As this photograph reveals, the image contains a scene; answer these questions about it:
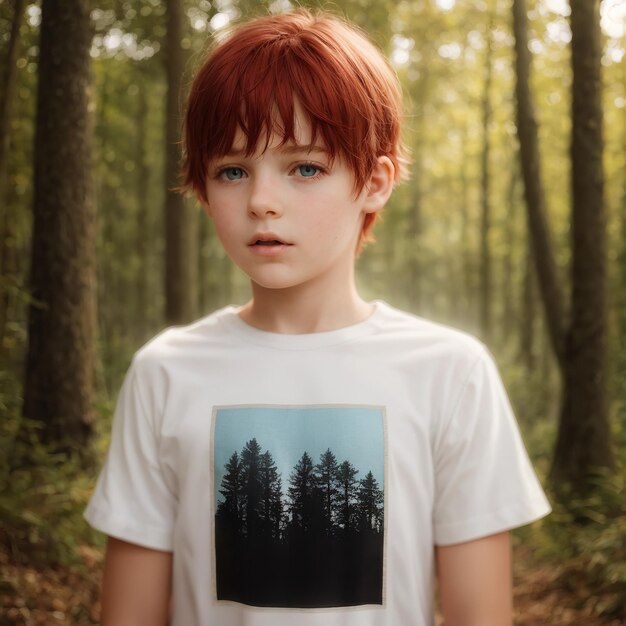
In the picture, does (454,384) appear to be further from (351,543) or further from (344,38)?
(344,38)

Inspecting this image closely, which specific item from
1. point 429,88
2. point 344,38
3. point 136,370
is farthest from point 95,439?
point 429,88

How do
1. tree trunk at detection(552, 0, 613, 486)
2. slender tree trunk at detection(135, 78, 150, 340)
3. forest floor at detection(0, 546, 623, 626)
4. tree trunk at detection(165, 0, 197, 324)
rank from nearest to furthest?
forest floor at detection(0, 546, 623, 626), tree trunk at detection(552, 0, 613, 486), tree trunk at detection(165, 0, 197, 324), slender tree trunk at detection(135, 78, 150, 340)

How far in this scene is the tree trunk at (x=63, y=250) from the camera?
5.49 metres

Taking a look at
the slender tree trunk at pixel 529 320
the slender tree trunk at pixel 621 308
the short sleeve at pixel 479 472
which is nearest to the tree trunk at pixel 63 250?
the short sleeve at pixel 479 472

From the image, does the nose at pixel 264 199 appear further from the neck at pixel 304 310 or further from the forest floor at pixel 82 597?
the forest floor at pixel 82 597

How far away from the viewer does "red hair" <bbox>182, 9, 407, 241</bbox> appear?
1680 mm

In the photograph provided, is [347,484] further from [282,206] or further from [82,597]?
[82,597]

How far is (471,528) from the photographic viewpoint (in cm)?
172

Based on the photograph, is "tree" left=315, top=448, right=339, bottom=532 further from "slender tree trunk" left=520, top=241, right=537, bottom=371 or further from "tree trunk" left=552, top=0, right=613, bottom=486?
"slender tree trunk" left=520, top=241, right=537, bottom=371

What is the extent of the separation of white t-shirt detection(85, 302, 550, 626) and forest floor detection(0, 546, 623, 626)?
2.57m

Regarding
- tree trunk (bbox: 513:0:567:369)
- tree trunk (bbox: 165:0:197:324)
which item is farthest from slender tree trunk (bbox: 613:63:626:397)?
tree trunk (bbox: 165:0:197:324)

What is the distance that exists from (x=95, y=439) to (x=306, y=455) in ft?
15.8

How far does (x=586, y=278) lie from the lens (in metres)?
6.30

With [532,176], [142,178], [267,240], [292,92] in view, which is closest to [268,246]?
[267,240]
